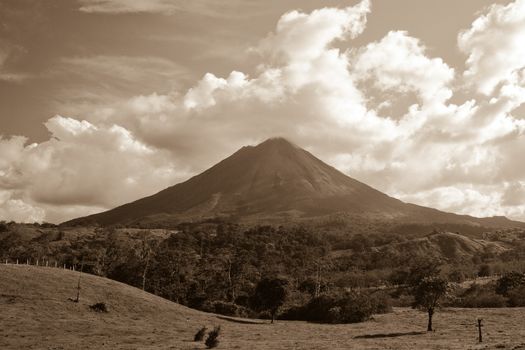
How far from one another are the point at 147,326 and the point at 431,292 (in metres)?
33.1

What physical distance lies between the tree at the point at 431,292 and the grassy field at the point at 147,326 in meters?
2.85

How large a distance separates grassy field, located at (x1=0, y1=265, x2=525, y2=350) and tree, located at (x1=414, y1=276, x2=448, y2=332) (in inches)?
112

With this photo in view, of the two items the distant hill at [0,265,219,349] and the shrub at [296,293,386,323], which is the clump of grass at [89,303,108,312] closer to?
the distant hill at [0,265,219,349]

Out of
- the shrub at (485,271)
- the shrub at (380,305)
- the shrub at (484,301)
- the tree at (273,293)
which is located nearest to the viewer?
the tree at (273,293)

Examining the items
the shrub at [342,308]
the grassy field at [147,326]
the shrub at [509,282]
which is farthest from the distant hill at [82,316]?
the shrub at [509,282]

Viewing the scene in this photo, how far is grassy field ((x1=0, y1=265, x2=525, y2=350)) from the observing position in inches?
1750

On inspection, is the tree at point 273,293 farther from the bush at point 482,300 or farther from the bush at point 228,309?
the bush at point 482,300

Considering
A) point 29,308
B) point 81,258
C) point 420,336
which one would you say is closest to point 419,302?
point 420,336

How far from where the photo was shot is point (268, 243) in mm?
188250

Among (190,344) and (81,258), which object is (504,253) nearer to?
(81,258)

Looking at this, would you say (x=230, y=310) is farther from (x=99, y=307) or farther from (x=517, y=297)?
(x=517, y=297)

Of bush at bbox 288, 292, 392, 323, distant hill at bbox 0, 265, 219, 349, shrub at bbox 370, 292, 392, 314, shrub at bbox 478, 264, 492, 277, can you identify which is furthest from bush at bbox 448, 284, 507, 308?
distant hill at bbox 0, 265, 219, 349

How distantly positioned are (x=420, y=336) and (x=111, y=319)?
3537 centimetres

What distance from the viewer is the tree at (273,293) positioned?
80000 mm
